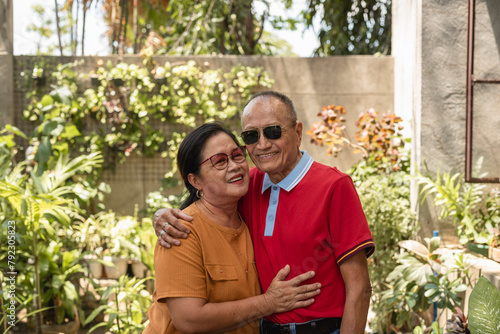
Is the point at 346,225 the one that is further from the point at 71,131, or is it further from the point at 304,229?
the point at 71,131

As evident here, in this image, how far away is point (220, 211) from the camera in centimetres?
204

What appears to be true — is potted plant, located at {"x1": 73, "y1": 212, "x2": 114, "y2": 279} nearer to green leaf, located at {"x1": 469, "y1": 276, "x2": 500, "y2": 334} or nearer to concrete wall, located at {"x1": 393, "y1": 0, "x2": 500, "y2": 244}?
concrete wall, located at {"x1": 393, "y1": 0, "x2": 500, "y2": 244}

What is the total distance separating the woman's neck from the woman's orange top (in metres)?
0.03

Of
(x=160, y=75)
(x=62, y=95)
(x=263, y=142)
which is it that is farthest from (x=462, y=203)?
(x=62, y=95)

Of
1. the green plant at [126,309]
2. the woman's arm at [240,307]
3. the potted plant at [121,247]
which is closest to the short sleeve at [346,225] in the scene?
the woman's arm at [240,307]

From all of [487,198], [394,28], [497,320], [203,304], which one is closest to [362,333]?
[497,320]

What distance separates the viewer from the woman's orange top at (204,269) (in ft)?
5.93

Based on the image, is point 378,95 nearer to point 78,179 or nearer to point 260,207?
point 78,179

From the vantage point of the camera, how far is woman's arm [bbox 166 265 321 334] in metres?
1.79

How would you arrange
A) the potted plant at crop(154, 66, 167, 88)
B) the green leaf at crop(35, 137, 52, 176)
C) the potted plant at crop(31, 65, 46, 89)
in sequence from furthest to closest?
the potted plant at crop(154, 66, 167, 88)
the potted plant at crop(31, 65, 46, 89)
the green leaf at crop(35, 137, 52, 176)

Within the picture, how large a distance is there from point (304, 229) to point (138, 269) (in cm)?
332

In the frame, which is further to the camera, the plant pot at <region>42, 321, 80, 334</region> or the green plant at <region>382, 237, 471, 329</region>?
the plant pot at <region>42, 321, 80, 334</region>

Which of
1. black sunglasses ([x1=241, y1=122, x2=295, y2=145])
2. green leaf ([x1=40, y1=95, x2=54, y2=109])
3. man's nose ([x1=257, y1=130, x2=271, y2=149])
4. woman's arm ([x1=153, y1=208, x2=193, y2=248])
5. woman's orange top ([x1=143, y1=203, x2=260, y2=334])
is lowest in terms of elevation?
woman's orange top ([x1=143, y1=203, x2=260, y2=334])

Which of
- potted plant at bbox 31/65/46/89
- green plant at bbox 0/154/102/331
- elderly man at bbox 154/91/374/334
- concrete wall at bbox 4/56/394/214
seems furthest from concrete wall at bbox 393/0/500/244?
A: potted plant at bbox 31/65/46/89
